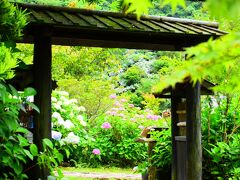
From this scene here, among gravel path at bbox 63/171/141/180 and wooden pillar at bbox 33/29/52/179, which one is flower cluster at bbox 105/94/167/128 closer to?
gravel path at bbox 63/171/141/180

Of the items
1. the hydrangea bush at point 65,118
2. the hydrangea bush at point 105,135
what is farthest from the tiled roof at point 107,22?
the hydrangea bush at point 105,135

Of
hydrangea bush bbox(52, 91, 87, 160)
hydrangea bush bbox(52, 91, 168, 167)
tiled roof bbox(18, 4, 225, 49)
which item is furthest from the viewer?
hydrangea bush bbox(52, 91, 168, 167)

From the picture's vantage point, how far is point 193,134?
4797 millimetres

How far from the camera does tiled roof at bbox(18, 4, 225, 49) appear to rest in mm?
3869

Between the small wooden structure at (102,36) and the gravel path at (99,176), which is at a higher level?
the small wooden structure at (102,36)

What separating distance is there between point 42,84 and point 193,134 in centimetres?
179

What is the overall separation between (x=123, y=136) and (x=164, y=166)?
4203mm

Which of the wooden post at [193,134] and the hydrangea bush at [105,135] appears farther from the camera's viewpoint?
the hydrangea bush at [105,135]

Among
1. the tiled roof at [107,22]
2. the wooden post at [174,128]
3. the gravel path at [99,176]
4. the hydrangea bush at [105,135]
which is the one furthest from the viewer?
the hydrangea bush at [105,135]

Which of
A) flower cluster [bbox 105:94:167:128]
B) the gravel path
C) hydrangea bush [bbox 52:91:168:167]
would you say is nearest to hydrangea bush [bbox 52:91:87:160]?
hydrangea bush [bbox 52:91:168:167]

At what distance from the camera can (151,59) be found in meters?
17.7

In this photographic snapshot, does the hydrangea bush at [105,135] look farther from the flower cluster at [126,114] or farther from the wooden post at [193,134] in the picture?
the wooden post at [193,134]

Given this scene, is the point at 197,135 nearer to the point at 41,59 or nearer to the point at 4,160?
the point at 41,59

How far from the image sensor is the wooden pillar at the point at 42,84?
156 inches
